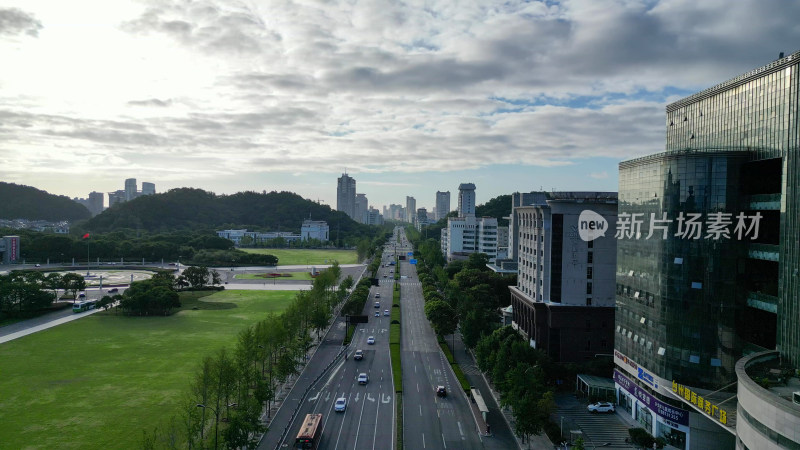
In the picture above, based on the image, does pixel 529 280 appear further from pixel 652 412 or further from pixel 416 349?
pixel 652 412

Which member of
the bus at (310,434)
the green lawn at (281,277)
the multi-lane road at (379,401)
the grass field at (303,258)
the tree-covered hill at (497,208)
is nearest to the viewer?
the bus at (310,434)

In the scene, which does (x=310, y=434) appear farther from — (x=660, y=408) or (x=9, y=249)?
(x=9, y=249)

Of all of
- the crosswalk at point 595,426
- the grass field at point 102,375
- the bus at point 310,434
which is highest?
the bus at point 310,434

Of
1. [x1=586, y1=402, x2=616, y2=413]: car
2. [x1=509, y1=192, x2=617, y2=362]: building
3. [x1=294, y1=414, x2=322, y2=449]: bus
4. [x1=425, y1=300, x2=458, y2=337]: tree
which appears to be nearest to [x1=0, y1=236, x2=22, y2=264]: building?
[x1=425, y1=300, x2=458, y2=337]: tree

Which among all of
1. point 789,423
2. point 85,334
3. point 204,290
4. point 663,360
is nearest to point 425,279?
point 204,290

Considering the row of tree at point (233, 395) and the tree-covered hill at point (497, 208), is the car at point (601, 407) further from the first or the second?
the tree-covered hill at point (497, 208)

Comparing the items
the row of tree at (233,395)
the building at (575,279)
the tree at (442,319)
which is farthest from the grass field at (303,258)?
the row of tree at (233,395)

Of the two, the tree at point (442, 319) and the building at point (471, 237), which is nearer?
the tree at point (442, 319)
